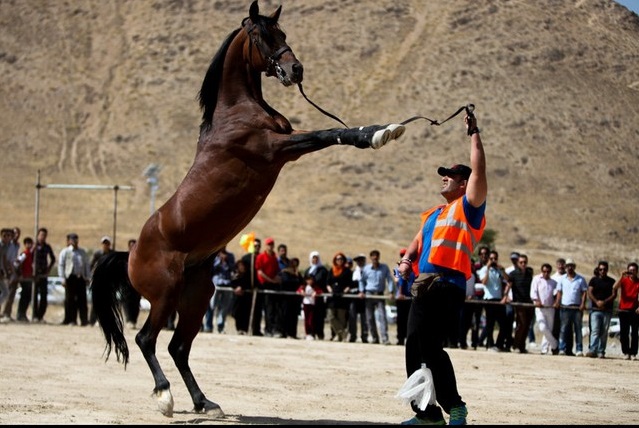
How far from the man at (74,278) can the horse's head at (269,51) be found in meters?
13.7

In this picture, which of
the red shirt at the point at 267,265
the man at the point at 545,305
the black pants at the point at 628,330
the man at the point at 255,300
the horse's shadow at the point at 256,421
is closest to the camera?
the horse's shadow at the point at 256,421

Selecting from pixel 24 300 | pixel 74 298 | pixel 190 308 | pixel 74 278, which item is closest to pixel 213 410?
pixel 190 308

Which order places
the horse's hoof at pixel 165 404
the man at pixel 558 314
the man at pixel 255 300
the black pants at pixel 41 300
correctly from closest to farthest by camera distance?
1. the horse's hoof at pixel 165 404
2. the man at pixel 558 314
3. the man at pixel 255 300
4. the black pants at pixel 41 300

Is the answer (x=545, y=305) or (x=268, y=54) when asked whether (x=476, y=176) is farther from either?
(x=545, y=305)

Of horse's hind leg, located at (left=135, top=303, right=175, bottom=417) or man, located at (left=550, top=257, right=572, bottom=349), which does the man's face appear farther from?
man, located at (left=550, top=257, right=572, bottom=349)

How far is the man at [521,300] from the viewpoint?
1945cm

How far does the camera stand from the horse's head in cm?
941

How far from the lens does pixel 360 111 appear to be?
70312 mm

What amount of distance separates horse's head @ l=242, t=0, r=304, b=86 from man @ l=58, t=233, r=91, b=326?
13.7 m

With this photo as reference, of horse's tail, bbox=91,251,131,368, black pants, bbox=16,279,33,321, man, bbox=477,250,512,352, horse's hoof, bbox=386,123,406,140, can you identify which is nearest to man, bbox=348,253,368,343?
man, bbox=477,250,512,352

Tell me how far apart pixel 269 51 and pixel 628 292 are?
11182 millimetres

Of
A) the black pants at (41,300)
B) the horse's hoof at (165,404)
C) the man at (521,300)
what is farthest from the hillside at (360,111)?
the horse's hoof at (165,404)

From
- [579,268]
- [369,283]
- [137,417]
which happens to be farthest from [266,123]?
[579,268]

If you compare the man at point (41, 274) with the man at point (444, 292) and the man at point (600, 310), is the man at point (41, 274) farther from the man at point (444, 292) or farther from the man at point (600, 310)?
the man at point (444, 292)
